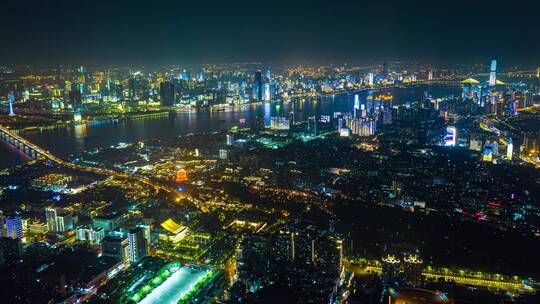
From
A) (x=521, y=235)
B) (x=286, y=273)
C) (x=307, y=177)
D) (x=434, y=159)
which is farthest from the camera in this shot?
(x=434, y=159)

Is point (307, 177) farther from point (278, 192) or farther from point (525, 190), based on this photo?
point (525, 190)

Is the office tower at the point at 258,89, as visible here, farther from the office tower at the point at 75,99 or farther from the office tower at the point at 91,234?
the office tower at the point at 91,234

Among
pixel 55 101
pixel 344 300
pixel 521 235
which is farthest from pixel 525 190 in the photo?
pixel 55 101

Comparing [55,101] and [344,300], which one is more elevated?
[55,101]

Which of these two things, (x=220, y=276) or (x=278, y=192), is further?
(x=278, y=192)

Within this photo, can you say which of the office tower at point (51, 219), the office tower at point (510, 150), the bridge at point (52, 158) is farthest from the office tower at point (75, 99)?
the office tower at point (510, 150)

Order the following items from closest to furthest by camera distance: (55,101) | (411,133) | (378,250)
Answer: (378,250)
(411,133)
(55,101)
